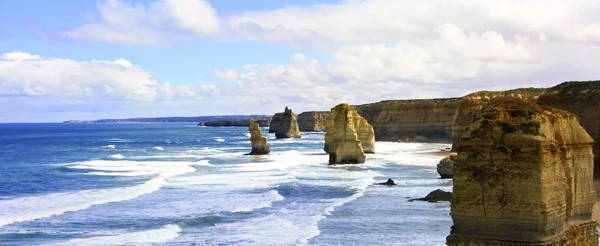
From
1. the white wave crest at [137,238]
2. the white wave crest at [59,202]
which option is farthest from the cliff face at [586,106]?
the white wave crest at [59,202]

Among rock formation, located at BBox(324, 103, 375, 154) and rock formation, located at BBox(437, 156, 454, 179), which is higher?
rock formation, located at BBox(324, 103, 375, 154)

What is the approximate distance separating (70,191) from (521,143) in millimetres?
35917

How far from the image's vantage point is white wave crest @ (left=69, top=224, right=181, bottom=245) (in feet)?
88.5

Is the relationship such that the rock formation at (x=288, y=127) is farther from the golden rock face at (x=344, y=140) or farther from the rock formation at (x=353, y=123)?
the golden rock face at (x=344, y=140)

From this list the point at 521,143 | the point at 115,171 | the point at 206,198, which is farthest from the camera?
the point at 115,171

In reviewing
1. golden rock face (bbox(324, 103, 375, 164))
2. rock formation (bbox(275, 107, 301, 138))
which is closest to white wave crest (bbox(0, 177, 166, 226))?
golden rock face (bbox(324, 103, 375, 164))

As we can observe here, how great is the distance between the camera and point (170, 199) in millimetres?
39750

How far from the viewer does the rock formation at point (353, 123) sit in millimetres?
61625

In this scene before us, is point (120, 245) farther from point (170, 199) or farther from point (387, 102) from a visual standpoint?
point (387, 102)

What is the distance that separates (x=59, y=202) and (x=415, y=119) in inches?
3185

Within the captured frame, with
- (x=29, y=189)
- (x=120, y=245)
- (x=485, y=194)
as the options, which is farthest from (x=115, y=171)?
(x=485, y=194)

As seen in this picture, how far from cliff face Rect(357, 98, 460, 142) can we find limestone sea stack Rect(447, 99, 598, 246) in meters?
91.9

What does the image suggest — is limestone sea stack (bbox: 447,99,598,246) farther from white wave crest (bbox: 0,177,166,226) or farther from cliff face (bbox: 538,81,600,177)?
white wave crest (bbox: 0,177,166,226)

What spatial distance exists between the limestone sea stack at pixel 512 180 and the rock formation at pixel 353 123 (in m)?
44.8
